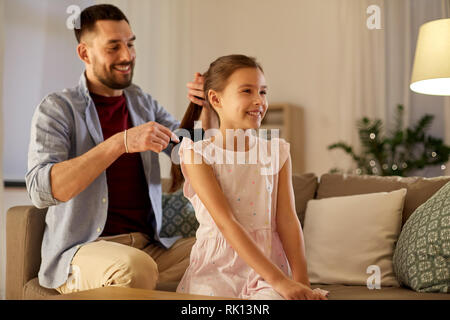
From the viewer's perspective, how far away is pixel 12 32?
2998 mm

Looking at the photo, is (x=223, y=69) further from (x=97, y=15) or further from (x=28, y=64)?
(x=28, y=64)

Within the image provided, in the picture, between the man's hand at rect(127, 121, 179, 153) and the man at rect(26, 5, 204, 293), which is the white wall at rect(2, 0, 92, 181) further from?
the man's hand at rect(127, 121, 179, 153)

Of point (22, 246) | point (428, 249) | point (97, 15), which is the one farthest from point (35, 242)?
point (428, 249)

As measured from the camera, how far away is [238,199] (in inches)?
54.3

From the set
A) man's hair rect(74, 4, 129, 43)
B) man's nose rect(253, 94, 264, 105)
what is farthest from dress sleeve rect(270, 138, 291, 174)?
man's hair rect(74, 4, 129, 43)

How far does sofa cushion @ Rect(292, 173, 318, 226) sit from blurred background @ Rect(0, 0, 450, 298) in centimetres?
180

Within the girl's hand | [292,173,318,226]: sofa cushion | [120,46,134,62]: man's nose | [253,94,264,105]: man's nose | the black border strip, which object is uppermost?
[120,46,134,62]: man's nose

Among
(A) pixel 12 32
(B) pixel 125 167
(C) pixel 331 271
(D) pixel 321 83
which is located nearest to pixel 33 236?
(B) pixel 125 167

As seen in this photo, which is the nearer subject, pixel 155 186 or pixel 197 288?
pixel 197 288

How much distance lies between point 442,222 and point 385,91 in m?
2.89

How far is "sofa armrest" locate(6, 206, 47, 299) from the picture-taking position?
1698mm

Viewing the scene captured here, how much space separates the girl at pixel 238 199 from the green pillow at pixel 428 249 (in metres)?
0.38
